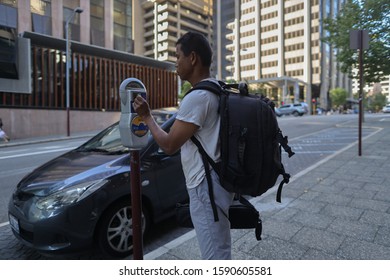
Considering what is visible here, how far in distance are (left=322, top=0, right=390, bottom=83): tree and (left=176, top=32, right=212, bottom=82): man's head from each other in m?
15.3

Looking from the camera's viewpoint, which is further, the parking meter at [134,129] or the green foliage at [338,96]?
the green foliage at [338,96]

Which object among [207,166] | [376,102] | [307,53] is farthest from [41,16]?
[376,102]

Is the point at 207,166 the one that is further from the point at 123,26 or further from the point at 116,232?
the point at 123,26

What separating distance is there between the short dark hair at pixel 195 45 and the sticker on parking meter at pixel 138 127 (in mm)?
488

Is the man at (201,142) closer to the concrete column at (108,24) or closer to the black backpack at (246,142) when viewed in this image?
the black backpack at (246,142)

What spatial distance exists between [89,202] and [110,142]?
1.33 m

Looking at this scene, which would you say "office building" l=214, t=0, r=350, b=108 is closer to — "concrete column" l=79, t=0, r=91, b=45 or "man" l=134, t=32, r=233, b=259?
"concrete column" l=79, t=0, r=91, b=45

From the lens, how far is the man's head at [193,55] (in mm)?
1913

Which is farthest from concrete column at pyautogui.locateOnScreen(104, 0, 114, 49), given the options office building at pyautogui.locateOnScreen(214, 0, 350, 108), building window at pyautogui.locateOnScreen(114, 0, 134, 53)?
office building at pyautogui.locateOnScreen(214, 0, 350, 108)

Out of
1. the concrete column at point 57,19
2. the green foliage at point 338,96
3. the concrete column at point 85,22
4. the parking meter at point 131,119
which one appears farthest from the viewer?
the green foliage at point 338,96

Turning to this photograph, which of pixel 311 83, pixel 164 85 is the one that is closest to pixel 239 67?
pixel 311 83

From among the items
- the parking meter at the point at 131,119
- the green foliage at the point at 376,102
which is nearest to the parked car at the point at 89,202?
the parking meter at the point at 131,119
